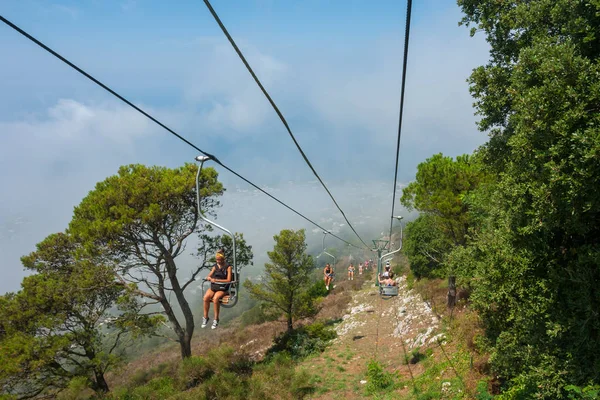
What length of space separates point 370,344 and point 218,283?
1842 centimetres

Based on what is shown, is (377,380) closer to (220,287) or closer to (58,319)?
(220,287)

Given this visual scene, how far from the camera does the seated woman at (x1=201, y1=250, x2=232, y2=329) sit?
10086mm

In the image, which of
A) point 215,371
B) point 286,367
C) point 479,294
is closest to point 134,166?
point 215,371

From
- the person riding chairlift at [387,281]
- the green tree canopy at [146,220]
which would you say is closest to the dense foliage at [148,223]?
the green tree canopy at [146,220]

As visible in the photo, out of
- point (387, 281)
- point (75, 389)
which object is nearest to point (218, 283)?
point (387, 281)

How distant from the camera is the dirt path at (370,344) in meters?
18.6

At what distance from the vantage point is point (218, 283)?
1009 cm

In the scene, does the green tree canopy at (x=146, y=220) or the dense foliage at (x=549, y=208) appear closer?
the dense foliage at (x=549, y=208)

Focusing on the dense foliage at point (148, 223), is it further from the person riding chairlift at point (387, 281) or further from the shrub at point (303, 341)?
the person riding chairlift at point (387, 281)

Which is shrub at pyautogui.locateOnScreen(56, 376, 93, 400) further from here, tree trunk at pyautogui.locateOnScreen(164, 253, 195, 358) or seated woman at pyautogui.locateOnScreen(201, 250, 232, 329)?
seated woman at pyautogui.locateOnScreen(201, 250, 232, 329)

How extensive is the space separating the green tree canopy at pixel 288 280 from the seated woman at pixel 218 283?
20.8 meters

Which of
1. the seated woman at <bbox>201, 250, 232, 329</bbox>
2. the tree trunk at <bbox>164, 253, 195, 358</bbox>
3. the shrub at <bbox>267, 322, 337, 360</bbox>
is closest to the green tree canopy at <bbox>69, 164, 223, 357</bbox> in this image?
the tree trunk at <bbox>164, 253, 195, 358</bbox>

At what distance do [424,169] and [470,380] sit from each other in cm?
1237

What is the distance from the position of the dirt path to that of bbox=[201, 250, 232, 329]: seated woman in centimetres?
976
